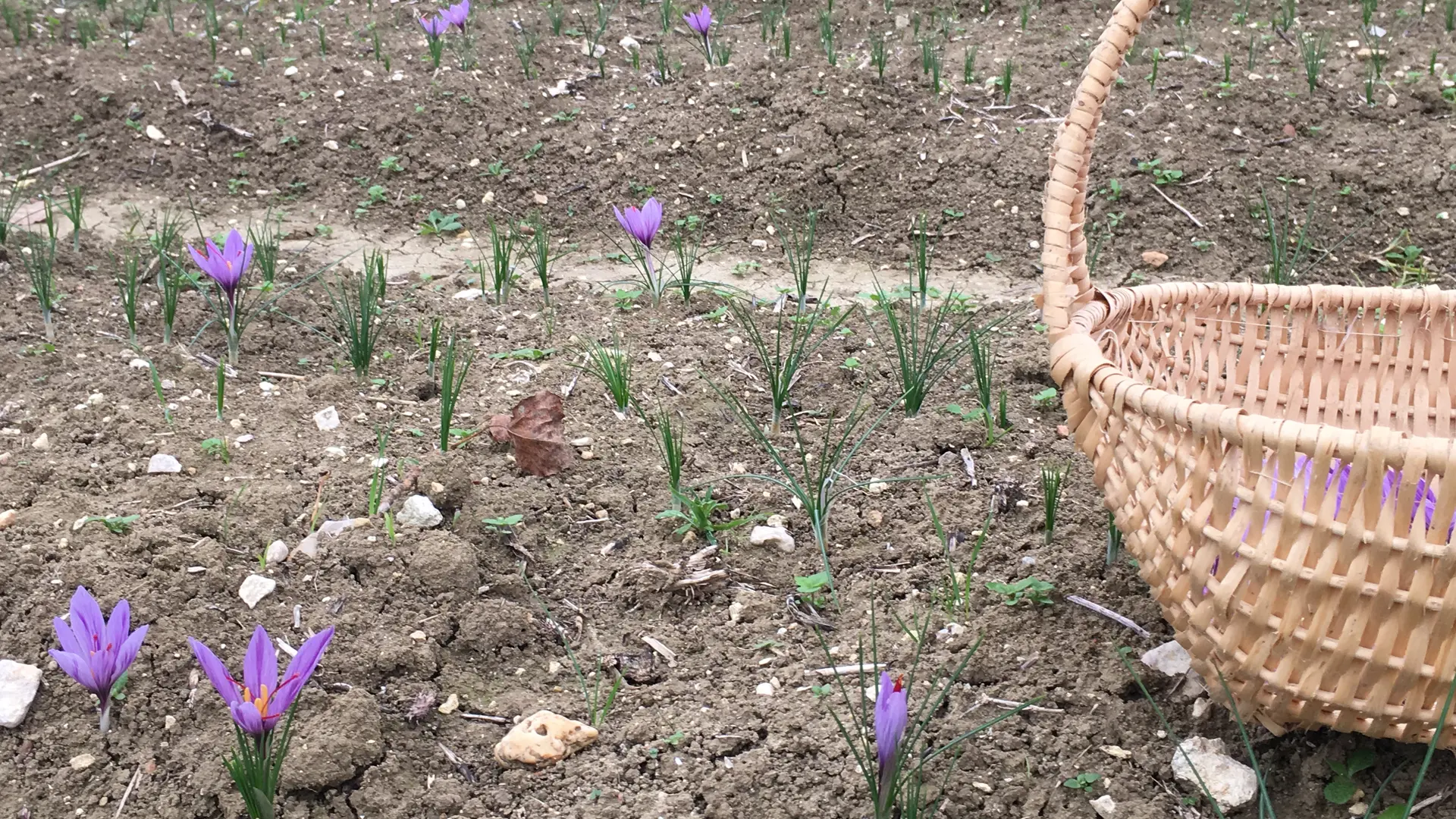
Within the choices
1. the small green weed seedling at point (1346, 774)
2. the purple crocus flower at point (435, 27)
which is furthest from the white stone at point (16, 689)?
the purple crocus flower at point (435, 27)

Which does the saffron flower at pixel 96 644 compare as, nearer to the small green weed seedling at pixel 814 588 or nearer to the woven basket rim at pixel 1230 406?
the small green weed seedling at pixel 814 588

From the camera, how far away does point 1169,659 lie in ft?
5.85

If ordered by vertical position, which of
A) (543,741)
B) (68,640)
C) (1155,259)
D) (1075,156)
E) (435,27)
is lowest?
(543,741)

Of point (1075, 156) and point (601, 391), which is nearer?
point (1075, 156)

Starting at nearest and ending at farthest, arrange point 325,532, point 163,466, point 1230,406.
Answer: point 1230,406 → point 325,532 → point 163,466

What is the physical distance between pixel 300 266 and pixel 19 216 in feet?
3.25

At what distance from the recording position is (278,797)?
5.51ft

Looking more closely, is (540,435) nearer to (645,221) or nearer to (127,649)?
(645,221)

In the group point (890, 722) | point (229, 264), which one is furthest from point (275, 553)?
point (890, 722)

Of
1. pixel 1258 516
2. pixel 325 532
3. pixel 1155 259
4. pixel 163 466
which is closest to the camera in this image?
pixel 1258 516

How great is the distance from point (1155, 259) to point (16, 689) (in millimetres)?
2981

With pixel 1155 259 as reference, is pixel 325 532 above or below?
below

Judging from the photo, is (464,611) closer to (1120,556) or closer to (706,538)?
(706,538)

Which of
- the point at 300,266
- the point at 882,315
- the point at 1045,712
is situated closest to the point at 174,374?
the point at 300,266
